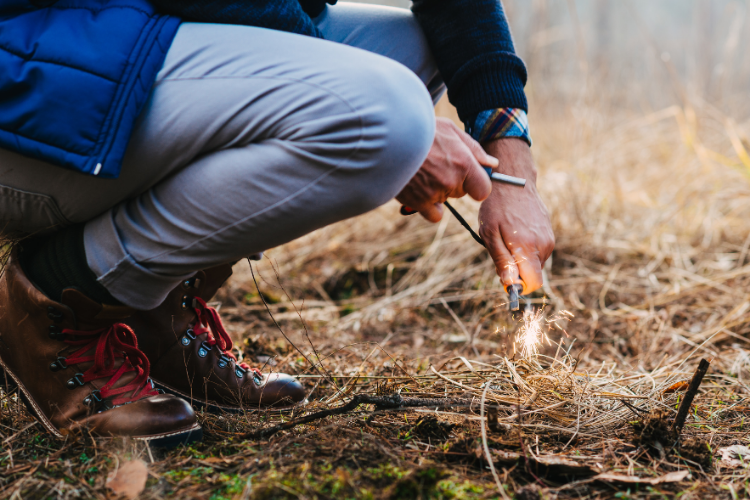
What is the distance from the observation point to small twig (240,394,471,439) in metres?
0.89

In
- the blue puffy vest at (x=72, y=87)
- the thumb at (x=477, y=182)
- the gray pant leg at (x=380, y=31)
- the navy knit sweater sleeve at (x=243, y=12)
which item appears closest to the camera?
the blue puffy vest at (x=72, y=87)

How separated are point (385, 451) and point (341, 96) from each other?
0.57 m

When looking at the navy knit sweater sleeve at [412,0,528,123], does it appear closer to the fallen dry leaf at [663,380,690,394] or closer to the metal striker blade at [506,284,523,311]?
the metal striker blade at [506,284,523,311]

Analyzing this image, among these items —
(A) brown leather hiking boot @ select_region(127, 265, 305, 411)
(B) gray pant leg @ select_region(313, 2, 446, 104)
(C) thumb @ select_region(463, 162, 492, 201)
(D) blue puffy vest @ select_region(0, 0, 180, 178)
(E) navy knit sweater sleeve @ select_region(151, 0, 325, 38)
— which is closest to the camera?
(D) blue puffy vest @ select_region(0, 0, 180, 178)

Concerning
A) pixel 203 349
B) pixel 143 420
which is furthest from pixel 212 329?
pixel 143 420

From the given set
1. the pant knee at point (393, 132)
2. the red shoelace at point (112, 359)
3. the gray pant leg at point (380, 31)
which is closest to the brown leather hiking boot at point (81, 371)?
the red shoelace at point (112, 359)

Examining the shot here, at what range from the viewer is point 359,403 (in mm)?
903

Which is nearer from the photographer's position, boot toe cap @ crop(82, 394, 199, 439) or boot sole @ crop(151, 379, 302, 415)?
boot toe cap @ crop(82, 394, 199, 439)

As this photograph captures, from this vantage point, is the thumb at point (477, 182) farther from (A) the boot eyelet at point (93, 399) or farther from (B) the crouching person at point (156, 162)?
(A) the boot eyelet at point (93, 399)

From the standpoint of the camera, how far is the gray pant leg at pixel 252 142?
0.80 meters

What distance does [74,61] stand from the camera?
73 cm

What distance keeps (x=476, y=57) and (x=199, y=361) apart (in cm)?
89

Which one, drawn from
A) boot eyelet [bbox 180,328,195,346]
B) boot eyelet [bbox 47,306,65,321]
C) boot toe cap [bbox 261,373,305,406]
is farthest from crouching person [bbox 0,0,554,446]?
boot toe cap [bbox 261,373,305,406]

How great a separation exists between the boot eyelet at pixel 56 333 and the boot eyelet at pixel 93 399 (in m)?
0.11
